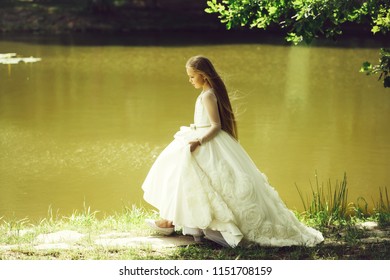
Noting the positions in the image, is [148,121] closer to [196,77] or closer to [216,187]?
[196,77]

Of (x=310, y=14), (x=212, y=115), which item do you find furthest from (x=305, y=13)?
(x=212, y=115)

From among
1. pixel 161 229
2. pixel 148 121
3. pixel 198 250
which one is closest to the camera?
pixel 198 250

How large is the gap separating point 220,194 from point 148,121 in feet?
23.4

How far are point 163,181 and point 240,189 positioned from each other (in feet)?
1.85

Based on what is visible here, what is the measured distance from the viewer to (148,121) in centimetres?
1190

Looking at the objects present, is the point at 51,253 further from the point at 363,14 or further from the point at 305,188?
the point at 305,188

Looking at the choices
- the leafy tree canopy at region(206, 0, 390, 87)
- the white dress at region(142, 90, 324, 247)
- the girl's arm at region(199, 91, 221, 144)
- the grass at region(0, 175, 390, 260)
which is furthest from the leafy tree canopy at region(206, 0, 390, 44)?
the grass at region(0, 175, 390, 260)

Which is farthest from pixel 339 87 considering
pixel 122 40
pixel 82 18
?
pixel 82 18

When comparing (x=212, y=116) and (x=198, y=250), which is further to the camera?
(x=212, y=116)

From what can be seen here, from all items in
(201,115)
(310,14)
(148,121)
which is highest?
(310,14)

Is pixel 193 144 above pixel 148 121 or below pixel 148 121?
above

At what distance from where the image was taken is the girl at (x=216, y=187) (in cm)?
483

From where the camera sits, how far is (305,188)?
27.6 ft
